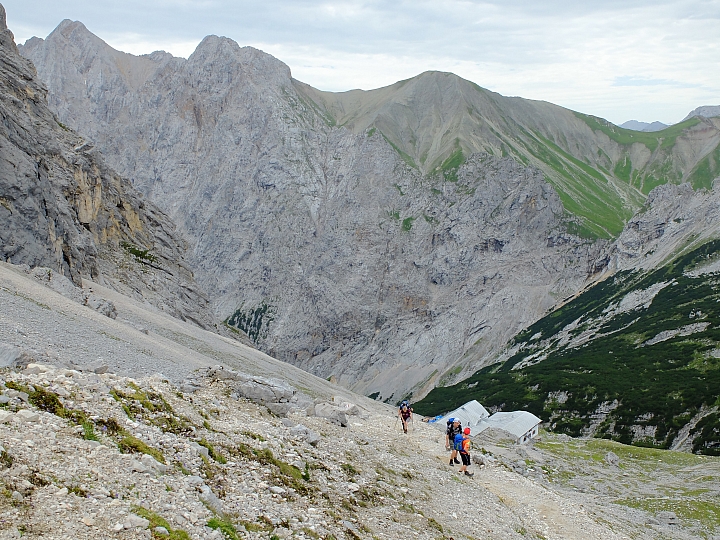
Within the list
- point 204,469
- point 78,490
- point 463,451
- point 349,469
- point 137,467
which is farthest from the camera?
point 463,451

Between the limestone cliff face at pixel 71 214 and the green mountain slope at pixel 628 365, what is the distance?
58.5 metres

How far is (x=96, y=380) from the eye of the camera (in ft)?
63.3

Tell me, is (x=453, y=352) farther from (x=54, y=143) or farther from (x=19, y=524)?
(x=19, y=524)

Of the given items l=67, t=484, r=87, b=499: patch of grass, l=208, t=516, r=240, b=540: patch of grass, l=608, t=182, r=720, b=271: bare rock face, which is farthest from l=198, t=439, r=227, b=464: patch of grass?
l=608, t=182, r=720, b=271: bare rock face

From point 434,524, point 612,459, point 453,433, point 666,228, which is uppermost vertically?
point 666,228

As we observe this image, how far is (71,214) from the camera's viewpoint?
70.2 meters

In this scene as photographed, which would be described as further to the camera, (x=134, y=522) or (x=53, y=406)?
(x=53, y=406)

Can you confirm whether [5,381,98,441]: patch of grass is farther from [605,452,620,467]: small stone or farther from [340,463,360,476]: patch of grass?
[605,452,620,467]: small stone

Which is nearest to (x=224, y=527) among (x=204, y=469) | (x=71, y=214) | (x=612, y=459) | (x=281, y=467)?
(x=204, y=469)

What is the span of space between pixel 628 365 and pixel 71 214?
90042 millimetres

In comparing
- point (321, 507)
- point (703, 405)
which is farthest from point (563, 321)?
point (321, 507)

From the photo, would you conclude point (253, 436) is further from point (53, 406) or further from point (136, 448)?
point (53, 406)

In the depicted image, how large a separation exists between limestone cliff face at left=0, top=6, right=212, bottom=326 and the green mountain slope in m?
58.5

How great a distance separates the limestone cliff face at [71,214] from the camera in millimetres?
50969
